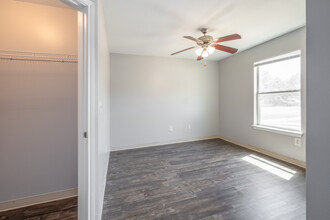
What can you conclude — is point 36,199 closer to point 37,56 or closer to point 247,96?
point 37,56

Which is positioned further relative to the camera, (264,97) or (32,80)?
(264,97)

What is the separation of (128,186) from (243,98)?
334cm

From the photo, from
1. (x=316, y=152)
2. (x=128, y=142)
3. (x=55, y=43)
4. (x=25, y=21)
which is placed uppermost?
(x=25, y=21)

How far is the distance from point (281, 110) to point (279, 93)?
0.36m

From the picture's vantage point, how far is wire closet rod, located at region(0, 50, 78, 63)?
1.52 m

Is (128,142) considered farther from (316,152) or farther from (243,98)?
(316,152)

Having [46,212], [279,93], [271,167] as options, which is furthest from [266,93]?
[46,212]

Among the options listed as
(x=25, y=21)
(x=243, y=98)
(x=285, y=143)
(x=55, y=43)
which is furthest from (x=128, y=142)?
(x=285, y=143)

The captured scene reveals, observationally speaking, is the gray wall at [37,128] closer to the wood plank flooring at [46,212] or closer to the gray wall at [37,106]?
the gray wall at [37,106]

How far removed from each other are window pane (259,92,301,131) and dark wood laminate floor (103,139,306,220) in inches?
32.6

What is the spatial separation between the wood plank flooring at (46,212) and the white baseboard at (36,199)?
41mm

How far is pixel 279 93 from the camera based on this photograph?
290 cm

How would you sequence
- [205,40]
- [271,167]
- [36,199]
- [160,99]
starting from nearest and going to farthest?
[36,199] → [205,40] → [271,167] → [160,99]

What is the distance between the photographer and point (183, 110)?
4.04 meters
